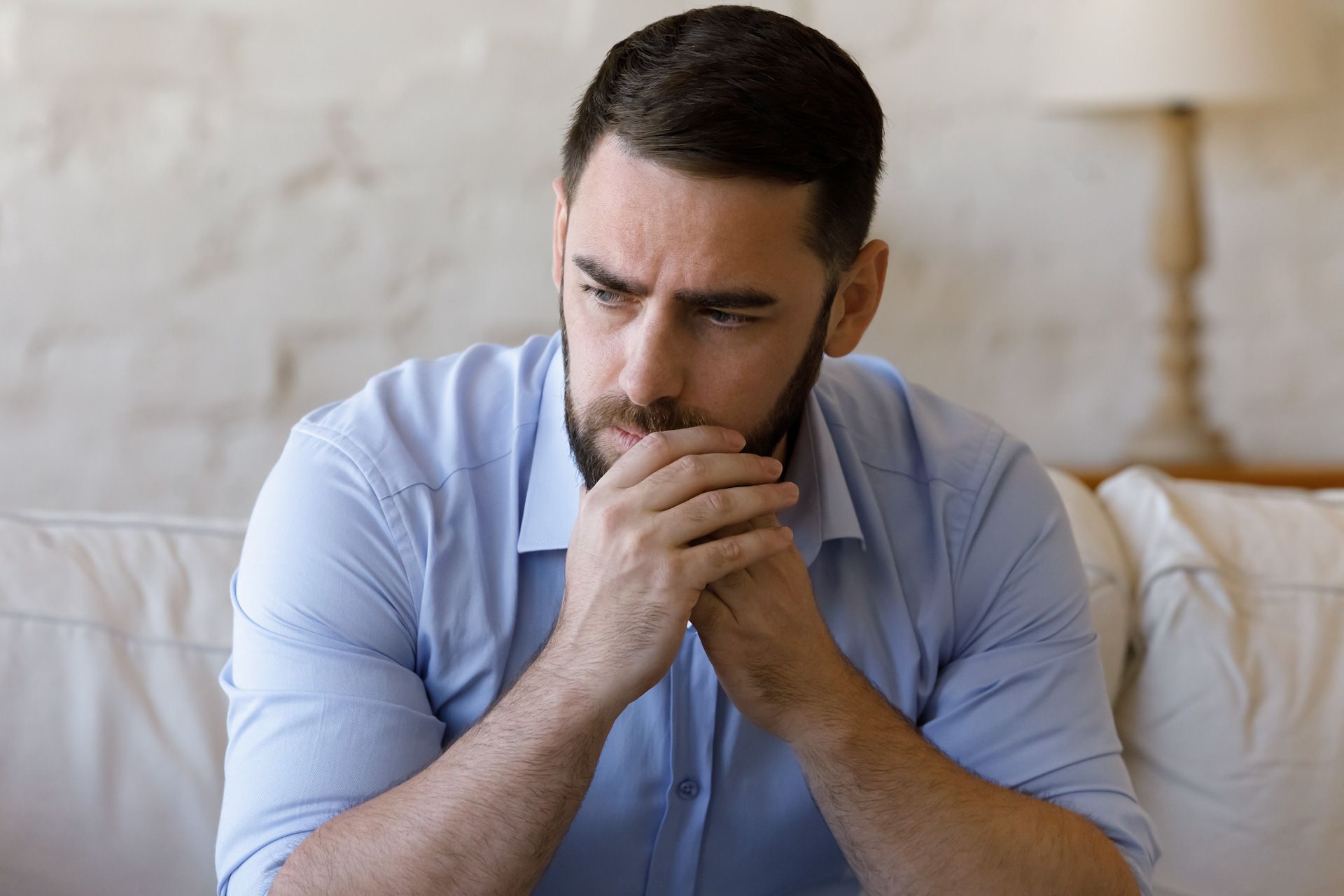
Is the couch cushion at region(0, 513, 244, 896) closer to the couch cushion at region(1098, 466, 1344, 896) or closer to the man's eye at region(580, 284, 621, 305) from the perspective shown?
the man's eye at region(580, 284, 621, 305)

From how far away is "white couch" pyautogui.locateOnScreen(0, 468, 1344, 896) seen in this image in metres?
1.32

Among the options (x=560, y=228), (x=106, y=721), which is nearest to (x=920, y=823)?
(x=560, y=228)

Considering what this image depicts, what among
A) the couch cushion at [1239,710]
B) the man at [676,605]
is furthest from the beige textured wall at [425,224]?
the man at [676,605]

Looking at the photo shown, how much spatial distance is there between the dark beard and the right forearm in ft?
0.69

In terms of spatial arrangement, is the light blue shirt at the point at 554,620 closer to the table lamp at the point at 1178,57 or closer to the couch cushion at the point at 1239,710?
the couch cushion at the point at 1239,710

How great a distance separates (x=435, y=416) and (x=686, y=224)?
0.38 meters

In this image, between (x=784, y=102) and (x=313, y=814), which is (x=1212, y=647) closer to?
(x=784, y=102)

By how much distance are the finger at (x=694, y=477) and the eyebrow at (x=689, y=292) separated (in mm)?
137

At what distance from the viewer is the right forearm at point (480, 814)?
3.36ft

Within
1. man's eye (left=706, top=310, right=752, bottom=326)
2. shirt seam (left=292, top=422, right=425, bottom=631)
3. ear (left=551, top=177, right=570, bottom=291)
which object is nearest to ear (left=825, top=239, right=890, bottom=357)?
man's eye (left=706, top=310, right=752, bottom=326)

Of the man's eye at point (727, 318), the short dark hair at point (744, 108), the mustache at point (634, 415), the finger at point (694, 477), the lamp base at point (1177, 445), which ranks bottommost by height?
the lamp base at point (1177, 445)

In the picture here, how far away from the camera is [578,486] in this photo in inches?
48.6

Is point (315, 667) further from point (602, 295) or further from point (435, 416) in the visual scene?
point (602, 295)

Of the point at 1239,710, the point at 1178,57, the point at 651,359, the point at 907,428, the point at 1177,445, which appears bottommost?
the point at 1239,710
